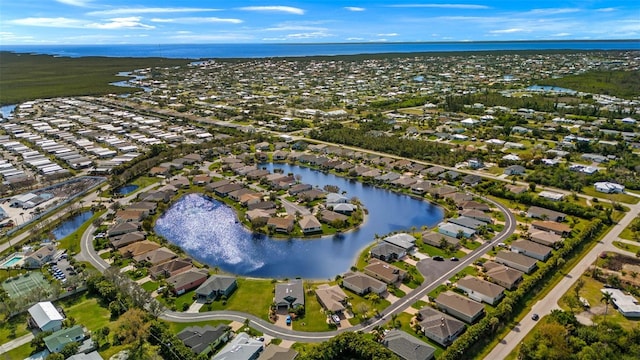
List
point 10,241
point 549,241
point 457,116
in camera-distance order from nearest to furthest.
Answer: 1. point 549,241
2. point 10,241
3. point 457,116

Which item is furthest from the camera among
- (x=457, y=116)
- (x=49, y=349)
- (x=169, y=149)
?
(x=457, y=116)

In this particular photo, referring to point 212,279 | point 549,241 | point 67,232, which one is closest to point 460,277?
point 549,241

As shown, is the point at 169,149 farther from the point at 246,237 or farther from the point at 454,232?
the point at 454,232

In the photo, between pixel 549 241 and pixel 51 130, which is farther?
pixel 51 130

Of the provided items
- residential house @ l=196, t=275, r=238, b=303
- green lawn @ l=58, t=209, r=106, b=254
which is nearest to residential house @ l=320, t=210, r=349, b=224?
residential house @ l=196, t=275, r=238, b=303

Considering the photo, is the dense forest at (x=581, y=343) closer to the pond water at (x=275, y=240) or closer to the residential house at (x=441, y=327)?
the residential house at (x=441, y=327)

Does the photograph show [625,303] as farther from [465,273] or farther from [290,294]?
[290,294]

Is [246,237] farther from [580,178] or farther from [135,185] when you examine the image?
[580,178]
